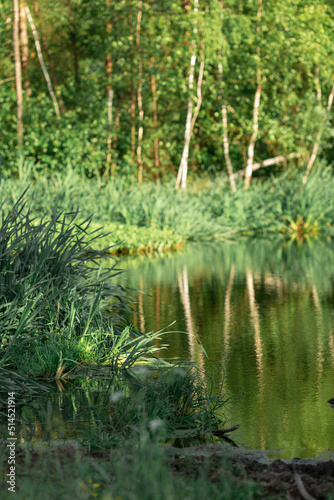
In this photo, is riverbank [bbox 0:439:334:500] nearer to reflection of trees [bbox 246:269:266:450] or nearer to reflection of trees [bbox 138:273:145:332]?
reflection of trees [bbox 246:269:266:450]

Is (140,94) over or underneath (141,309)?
over

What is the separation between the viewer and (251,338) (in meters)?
9.18

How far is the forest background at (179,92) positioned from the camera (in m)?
29.2

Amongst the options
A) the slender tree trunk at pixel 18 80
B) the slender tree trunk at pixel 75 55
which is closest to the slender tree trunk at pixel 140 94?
the slender tree trunk at pixel 18 80

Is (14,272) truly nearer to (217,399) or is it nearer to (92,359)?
(92,359)

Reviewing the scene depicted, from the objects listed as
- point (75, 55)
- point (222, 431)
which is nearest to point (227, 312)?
point (222, 431)

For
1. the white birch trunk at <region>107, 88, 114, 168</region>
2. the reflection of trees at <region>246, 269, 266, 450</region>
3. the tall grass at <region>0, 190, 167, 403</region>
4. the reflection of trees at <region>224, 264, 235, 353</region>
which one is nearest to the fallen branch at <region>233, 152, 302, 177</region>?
the white birch trunk at <region>107, 88, 114, 168</region>

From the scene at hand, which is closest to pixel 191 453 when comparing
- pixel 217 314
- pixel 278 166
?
pixel 217 314

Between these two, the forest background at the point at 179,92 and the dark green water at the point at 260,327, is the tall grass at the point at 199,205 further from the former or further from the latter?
the forest background at the point at 179,92

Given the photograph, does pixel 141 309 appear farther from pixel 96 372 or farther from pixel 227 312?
pixel 96 372

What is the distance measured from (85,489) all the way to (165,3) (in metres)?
30.0

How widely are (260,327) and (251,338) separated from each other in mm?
745

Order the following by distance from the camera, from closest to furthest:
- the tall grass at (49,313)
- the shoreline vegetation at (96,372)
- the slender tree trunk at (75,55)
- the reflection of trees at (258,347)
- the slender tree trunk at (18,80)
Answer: the shoreline vegetation at (96,372)
the reflection of trees at (258,347)
the tall grass at (49,313)
the slender tree trunk at (18,80)
the slender tree trunk at (75,55)

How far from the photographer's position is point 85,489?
3812 mm
